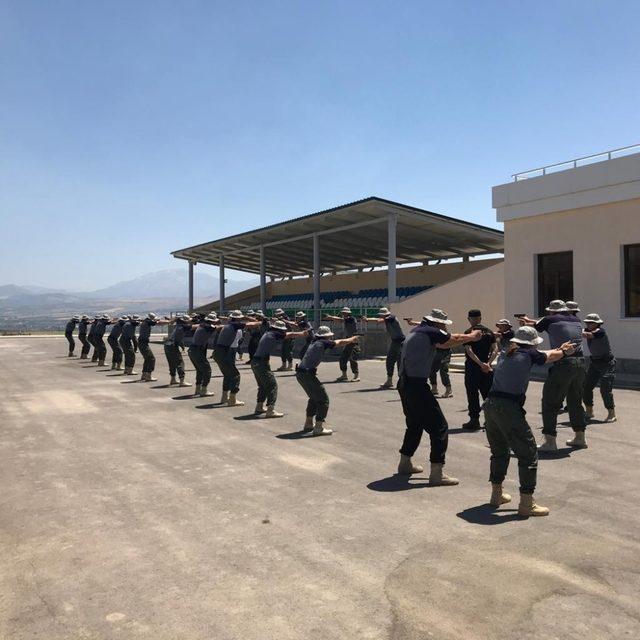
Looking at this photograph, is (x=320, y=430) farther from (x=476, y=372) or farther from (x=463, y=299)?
(x=463, y=299)

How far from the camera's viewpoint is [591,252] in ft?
63.7

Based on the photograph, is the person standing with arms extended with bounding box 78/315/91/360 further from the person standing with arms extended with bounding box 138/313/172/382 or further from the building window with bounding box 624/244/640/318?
the building window with bounding box 624/244/640/318

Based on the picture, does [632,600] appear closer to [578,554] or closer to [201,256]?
[578,554]

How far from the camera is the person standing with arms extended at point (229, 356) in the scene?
13102 mm

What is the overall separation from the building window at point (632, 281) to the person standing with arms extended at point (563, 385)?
36.2ft

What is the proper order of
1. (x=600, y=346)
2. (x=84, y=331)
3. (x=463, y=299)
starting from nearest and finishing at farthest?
1. (x=600, y=346)
2. (x=84, y=331)
3. (x=463, y=299)

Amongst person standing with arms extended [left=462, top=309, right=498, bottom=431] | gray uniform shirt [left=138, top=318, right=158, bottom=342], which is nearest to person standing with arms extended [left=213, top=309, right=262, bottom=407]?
person standing with arms extended [left=462, top=309, right=498, bottom=431]

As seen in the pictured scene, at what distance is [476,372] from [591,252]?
11.0 meters

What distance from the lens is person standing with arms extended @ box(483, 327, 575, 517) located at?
5891 mm

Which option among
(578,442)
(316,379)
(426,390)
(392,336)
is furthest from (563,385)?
(392,336)

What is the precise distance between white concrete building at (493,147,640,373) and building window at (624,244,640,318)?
27mm

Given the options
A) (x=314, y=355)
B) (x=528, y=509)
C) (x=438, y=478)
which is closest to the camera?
(x=528, y=509)

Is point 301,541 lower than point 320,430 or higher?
lower

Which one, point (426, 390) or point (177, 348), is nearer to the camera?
point (426, 390)
